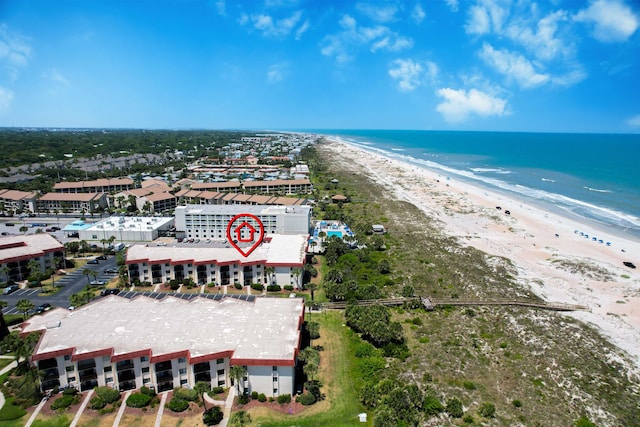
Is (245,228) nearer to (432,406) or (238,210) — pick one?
(238,210)

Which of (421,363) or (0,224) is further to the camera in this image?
(0,224)

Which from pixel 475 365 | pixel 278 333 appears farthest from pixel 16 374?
pixel 475 365

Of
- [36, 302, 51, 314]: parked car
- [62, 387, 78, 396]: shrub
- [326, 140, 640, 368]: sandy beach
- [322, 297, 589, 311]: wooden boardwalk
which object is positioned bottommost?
[36, 302, 51, 314]: parked car

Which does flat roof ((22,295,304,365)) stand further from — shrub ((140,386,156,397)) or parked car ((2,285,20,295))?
parked car ((2,285,20,295))

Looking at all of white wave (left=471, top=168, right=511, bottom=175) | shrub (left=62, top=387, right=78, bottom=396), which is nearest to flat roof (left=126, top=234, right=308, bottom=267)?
shrub (left=62, top=387, right=78, bottom=396)

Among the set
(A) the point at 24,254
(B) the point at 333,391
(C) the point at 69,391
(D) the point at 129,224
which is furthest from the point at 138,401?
(D) the point at 129,224

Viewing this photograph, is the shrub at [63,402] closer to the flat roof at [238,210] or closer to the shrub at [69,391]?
the shrub at [69,391]

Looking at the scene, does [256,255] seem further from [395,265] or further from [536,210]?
[536,210]

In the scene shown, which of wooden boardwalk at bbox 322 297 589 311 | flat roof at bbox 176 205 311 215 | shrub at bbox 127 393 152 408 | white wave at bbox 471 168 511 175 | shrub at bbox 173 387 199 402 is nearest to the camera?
shrub at bbox 127 393 152 408
